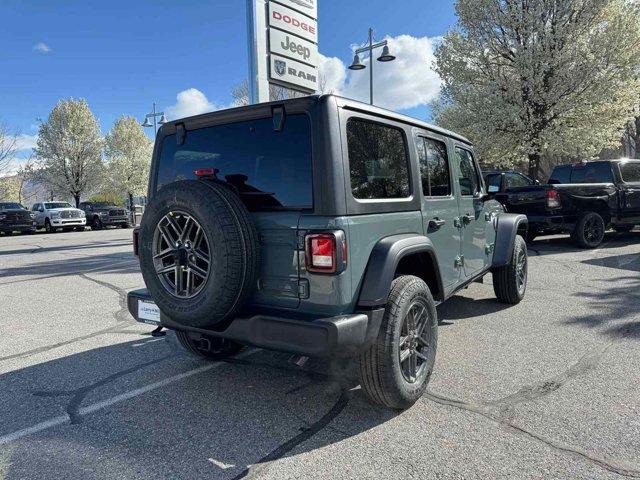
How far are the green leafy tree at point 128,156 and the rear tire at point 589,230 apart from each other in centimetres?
4610

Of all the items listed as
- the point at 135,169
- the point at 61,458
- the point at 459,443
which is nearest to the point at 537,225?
the point at 459,443

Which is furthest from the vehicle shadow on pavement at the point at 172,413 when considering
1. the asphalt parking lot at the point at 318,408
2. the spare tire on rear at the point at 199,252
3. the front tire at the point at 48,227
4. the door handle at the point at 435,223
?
the front tire at the point at 48,227

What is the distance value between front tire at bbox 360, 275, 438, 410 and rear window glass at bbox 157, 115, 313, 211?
2.94 feet

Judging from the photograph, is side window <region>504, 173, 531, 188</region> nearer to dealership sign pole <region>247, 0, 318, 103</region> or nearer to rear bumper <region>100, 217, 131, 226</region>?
dealership sign pole <region>247, 0, 318, 103</region>

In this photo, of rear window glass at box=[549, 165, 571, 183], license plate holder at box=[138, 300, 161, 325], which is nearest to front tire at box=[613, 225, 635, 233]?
rear window glass at box=[549, 165, 571, 183]

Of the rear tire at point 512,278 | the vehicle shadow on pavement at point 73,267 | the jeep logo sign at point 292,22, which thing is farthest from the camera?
the jeep logo sign at point 292,22

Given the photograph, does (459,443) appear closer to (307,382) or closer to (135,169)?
(307,382)

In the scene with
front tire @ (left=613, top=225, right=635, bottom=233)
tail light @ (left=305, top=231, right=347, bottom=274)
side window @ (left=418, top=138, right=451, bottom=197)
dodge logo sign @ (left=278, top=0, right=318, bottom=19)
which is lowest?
front tire @ (left=613, top=225, right=635, bottom=233)

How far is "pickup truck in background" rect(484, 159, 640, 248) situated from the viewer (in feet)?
32.7

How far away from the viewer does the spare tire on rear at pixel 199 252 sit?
2695 millimetres

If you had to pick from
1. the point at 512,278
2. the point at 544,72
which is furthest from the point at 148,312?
the point at 544,72

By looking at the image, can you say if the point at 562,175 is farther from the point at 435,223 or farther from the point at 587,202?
the point at 435,223

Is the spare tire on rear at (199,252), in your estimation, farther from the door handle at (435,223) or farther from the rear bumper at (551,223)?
the rear bumper at (551,223)

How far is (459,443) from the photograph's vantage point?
2.66 metres
